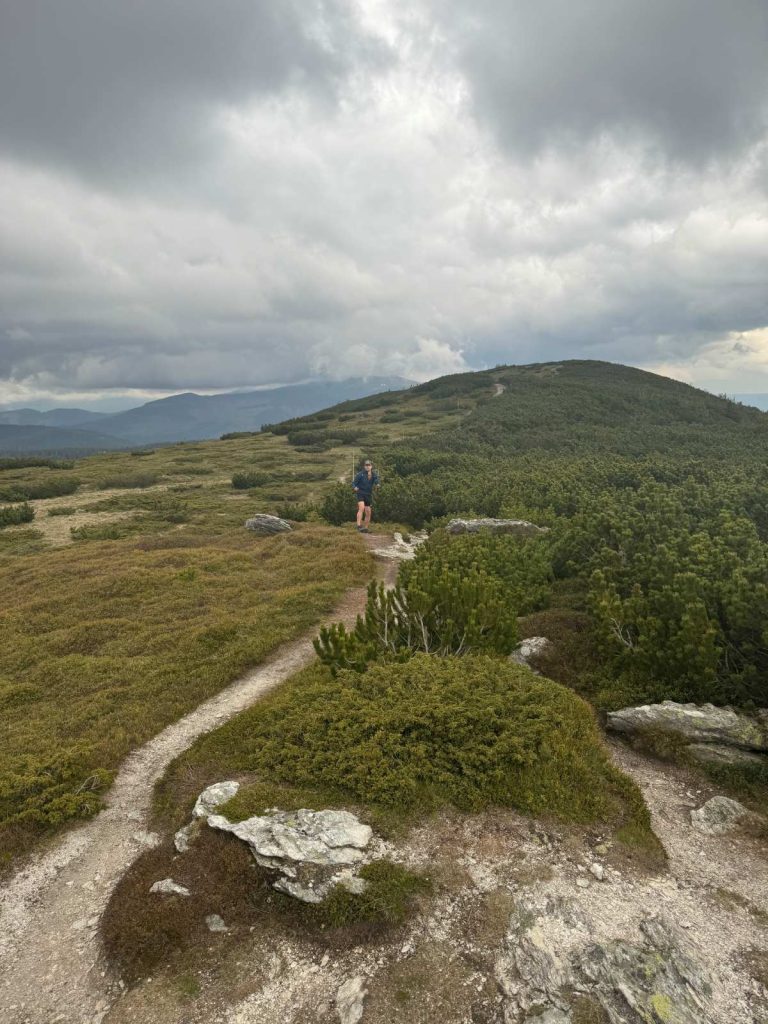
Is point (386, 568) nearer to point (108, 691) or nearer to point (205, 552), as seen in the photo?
point (205, 552)

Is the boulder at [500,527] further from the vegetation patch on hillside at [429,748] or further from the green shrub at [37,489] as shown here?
the green shrub at [37,489]

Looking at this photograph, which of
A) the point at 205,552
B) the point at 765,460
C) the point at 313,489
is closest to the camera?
the point at 205,552

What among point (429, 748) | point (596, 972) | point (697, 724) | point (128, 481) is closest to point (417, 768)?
point (429, 748)

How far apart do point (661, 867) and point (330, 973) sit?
4350 millimetres

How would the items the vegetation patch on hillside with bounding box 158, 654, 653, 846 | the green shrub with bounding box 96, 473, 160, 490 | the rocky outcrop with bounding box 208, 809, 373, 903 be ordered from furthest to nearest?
the green shrub with bounding box 96, 473, 160, 490
the vegetation patch on hillside with bounding box 158, 654, 653, 846
the rocky outcrop with bounding box 208, 809, 373, 903

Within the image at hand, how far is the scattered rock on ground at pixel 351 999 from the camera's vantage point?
17.2 feet

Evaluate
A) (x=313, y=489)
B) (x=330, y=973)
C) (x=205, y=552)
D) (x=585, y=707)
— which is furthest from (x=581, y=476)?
(x=330, y=973)

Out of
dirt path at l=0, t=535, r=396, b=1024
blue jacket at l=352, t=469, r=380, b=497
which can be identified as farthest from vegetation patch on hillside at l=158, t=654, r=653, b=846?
blue jacket at l=352, t=469, r=380, b=497

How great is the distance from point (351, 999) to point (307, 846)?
169 cm

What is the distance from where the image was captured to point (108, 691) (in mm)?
11820

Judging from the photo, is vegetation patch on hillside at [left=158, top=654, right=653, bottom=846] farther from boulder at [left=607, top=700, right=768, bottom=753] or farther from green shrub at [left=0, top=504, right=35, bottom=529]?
green shrub at [left=0, top=504, right=35, bottom=529]

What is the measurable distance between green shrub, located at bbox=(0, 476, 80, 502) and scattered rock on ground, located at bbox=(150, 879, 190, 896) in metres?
36.4

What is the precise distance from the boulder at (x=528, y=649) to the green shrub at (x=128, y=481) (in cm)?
3647

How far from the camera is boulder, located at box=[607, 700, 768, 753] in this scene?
910cm
